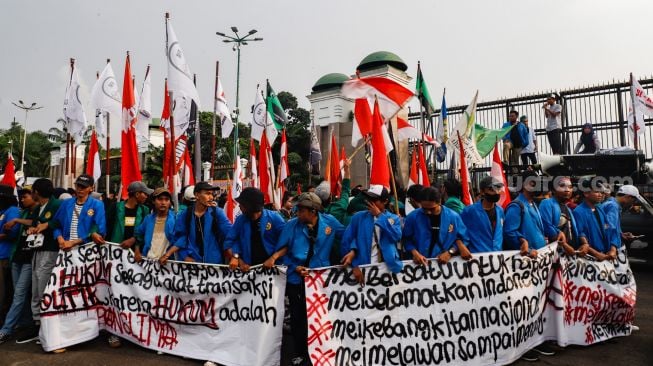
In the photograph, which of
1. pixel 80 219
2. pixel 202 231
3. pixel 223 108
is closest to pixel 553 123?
pixel 223 108

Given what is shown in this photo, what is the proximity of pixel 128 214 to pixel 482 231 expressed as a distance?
13.0 ft

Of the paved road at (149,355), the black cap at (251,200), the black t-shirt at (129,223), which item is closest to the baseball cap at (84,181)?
the black t-shirt at (129,223)

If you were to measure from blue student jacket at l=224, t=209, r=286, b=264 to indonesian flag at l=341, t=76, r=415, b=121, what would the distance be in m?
2.23

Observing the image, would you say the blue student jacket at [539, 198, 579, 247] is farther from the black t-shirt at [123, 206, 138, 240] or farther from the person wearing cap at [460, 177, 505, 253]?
the black t-shirt at [123, 206, 138, 240]

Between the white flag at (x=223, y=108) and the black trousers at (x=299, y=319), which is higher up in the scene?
the white flag at (x=223, y=108)

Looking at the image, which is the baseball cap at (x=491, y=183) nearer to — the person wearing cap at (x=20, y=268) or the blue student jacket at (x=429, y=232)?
the blue student jacket at (x=429, y=232)

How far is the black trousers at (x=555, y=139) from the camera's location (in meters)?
12.3

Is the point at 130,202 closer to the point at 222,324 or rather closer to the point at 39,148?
the point at 222,324

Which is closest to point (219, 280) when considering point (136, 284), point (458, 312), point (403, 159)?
point (136, 284)

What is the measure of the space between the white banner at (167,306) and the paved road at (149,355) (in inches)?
4.7

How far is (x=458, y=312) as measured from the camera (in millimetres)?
3971

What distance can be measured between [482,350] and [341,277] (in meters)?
1.43

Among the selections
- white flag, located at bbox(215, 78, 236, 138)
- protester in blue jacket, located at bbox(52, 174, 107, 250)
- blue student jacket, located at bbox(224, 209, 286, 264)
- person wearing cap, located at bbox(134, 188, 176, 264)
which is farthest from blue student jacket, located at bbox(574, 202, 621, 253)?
white flag, located at bbox(215, 78, 236, 138)

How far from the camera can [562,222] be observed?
488 centimetres
